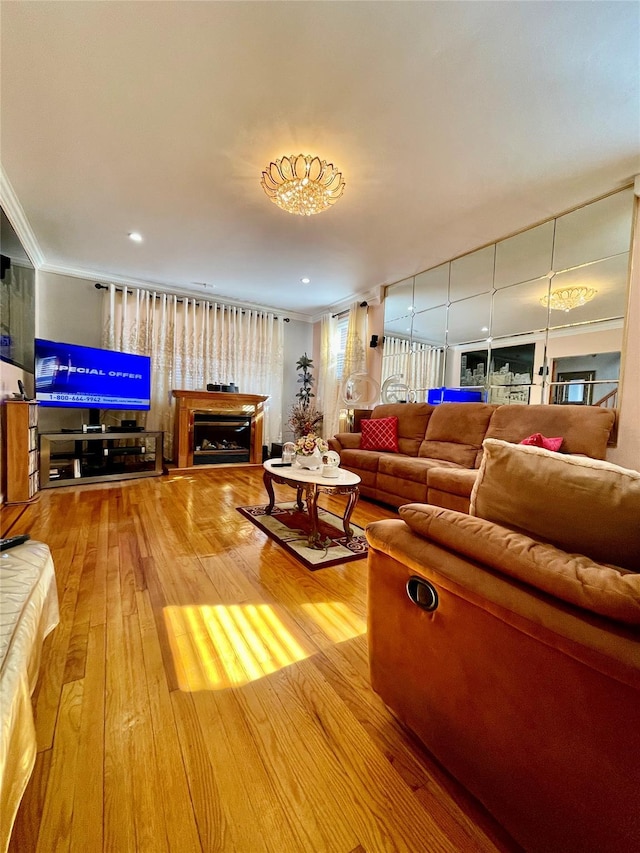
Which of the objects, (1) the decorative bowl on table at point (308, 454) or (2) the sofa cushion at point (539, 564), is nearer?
(2) the sofa cushion at point (539, 564)

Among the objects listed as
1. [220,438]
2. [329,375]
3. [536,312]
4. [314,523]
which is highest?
[536,312]

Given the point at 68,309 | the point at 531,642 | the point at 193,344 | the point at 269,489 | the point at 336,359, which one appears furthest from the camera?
the point at 336,359

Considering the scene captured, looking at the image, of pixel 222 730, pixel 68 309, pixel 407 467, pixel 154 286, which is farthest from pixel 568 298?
pixel 68 309

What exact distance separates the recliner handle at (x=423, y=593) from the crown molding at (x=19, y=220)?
383 cm

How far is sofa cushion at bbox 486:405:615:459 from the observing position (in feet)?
8.54

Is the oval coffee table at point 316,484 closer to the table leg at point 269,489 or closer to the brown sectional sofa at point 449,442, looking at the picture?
the table leg at point 269,489

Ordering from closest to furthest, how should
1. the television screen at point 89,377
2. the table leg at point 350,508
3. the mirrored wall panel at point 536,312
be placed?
1. the table leg at point 350,508
2. the mirrored wall panel at point 536,312
3. the television screen at point 89,377

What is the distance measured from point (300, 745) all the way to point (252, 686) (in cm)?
28

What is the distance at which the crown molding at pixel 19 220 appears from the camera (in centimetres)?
269

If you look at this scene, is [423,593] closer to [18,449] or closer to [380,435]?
[380,435]

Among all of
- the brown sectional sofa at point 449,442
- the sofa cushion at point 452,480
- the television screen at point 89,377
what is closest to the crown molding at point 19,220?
the television screen at point 89,377

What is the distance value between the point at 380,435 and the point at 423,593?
3187 mm

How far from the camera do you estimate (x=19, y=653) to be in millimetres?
833

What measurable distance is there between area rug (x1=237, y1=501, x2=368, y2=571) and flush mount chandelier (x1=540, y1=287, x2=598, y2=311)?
2.74m
